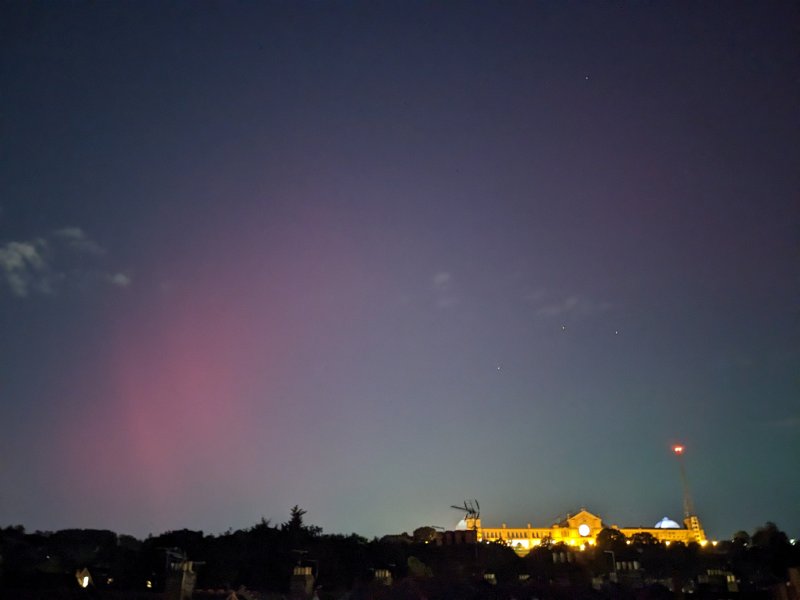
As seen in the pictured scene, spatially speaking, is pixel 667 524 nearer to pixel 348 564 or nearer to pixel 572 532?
pixel 572 532

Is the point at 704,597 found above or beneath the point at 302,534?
beneath

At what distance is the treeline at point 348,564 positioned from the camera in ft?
199

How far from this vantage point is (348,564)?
75.9m

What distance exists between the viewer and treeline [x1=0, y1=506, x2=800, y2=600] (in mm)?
60688

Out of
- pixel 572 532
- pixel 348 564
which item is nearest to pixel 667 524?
pixel 572 532

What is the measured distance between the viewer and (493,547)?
104 metres

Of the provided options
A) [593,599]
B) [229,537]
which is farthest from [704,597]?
[229,537]

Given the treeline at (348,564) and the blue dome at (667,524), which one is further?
the blue dome at (667,524)

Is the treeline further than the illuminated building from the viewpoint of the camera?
No

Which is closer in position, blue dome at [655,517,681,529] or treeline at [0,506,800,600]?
treeline at [0,506,800,600]

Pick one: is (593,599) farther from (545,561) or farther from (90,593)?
(90,593)

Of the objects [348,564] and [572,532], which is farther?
[572,532]

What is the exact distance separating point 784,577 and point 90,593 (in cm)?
9063

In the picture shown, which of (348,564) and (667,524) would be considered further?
(667,524)
